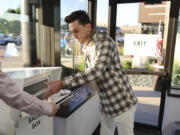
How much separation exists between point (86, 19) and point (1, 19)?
0.67m

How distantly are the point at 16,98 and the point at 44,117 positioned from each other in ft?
1.75

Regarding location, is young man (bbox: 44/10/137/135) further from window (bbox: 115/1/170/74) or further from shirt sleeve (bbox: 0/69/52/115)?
window (bbox: 115/1/170/74)

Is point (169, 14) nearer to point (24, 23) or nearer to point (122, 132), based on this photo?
point (122, 132)

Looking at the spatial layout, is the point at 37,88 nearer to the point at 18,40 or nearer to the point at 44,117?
the point at 44,117

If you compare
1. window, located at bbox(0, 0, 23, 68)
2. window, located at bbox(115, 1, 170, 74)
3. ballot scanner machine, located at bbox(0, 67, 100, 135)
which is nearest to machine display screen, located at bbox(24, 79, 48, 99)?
ballot scanner machine, located at bbox(0, 67, 100, 135)

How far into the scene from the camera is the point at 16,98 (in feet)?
2.56

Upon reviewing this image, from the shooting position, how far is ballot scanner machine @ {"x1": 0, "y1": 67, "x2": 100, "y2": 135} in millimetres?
955

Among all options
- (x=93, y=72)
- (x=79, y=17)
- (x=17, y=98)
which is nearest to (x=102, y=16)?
(x=79, y=17)

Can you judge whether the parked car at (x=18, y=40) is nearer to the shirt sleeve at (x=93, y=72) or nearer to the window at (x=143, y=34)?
the shirt sleeve at (x=93, y=72)

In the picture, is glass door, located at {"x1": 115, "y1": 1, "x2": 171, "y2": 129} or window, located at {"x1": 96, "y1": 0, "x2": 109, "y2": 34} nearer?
glass door, located at {"x1": 115, "y1": 1, "x2": 171, "y2": 129}

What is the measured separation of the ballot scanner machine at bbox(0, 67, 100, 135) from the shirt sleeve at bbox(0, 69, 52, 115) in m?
0.10

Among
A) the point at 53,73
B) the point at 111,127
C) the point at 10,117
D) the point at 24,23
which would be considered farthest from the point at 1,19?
the point at 111,127

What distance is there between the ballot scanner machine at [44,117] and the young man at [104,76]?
0.11 m

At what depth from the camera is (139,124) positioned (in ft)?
9.53
